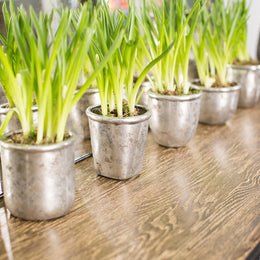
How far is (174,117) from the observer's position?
0.84m

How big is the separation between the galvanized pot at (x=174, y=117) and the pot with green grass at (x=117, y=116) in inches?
5.1

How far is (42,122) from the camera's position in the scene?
0.53m

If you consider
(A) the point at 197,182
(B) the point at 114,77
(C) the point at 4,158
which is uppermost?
(B) the point at 114,77

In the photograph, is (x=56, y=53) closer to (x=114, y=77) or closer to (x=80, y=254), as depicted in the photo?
(x=114, y=77)

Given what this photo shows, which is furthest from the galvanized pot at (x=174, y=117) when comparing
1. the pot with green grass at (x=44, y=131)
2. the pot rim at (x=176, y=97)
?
the pot with green grass at (x=44, y=131)

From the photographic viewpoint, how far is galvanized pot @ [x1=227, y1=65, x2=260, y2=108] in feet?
4.09

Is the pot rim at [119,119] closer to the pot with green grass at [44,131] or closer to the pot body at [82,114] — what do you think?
the pot with green grass at [44,131]

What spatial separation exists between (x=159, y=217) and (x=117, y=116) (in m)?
0.25

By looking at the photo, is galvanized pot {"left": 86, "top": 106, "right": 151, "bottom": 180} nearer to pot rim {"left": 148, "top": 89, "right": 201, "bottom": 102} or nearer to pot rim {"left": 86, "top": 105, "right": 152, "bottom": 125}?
pot rim {"left": 86, "top": 105, "right": 152, "bottom": 125}

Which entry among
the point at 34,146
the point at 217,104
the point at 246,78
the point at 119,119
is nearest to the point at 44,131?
the point at 34,146

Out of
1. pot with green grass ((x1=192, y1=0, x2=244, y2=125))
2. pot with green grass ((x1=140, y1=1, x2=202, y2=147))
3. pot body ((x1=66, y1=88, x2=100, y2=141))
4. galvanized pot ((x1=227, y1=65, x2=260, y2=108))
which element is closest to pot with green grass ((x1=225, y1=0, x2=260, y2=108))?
galvanized pot ((x1=227, y1=65, x2=260, y2=108))

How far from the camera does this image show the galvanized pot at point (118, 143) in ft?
2.15

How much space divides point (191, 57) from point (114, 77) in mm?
767

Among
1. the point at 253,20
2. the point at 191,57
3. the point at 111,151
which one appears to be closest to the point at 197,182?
the point at 111,151
